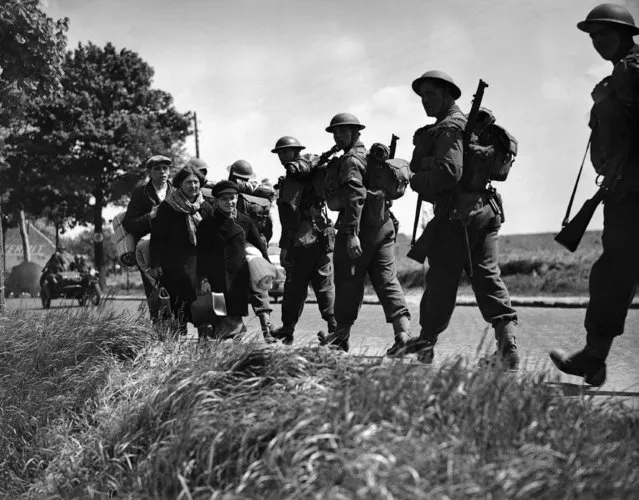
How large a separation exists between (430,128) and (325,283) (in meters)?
2.61

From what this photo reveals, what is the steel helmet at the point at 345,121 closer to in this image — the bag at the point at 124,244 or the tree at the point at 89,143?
the bag at the point at 124,244

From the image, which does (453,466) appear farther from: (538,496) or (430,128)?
(430,128)

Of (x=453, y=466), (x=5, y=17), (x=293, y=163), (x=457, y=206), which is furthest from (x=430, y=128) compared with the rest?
(x=5, y=17)

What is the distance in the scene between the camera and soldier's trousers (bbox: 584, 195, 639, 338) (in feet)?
15.9

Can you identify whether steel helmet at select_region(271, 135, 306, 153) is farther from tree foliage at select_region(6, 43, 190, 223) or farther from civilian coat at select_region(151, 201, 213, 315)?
tree foliage at select_region(6, 43, 190, 223)

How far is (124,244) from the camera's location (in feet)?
26.1

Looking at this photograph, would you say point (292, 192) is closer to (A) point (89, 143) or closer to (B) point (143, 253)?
(B) point (143, 253)

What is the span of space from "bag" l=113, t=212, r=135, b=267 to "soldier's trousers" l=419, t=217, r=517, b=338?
10.7 ft

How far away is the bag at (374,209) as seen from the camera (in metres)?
6.98

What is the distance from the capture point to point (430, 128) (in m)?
5.91

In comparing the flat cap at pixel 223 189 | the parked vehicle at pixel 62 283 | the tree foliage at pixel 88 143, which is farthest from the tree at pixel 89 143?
the flat cap at pixel 223 189

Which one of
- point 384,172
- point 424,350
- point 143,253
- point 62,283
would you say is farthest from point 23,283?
point 424,350

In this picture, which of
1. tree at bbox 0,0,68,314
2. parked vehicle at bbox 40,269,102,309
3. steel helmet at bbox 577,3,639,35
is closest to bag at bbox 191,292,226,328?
steel helmet at bbox 577,3,639,35

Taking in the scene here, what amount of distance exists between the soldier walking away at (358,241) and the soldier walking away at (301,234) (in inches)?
26.5
